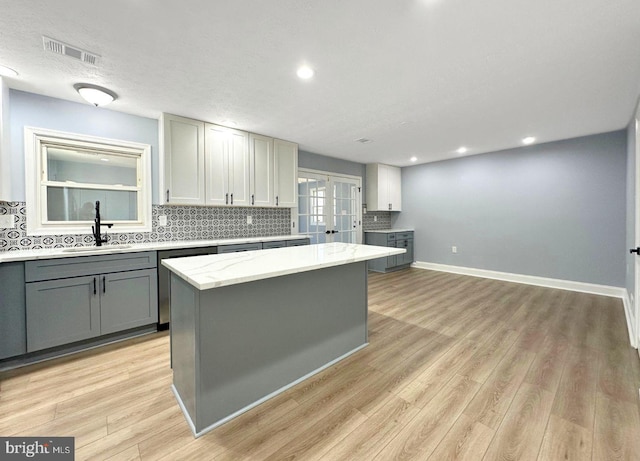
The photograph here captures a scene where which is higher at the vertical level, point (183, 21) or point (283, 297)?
point (183, 21)

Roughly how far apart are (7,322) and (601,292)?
712cm

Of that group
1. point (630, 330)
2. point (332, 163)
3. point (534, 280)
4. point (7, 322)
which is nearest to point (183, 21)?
point (7, 322)

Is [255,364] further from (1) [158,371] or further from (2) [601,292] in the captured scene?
(2) [601,292]

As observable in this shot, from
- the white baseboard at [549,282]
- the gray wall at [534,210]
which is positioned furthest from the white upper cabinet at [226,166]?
the white baseboard at [549,282]

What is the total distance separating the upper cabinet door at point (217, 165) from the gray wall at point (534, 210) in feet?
14.8

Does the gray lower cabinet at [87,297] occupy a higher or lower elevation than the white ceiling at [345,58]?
lower

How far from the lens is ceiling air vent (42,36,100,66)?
190 cm

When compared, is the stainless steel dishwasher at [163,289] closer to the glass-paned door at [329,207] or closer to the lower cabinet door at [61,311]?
the lower cabinet door at [61,311]

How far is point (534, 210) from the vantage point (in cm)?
474

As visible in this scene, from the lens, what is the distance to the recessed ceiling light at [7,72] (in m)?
2.21

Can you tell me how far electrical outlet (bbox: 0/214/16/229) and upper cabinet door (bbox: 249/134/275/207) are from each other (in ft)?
7.87

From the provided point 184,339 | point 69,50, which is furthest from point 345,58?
point 184,339

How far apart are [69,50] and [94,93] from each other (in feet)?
1.92

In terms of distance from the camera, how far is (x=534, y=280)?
Result: 15.6 ft
